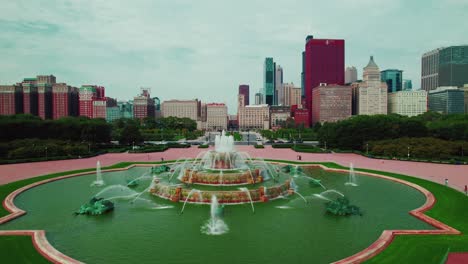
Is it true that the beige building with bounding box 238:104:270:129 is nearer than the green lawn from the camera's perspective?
No

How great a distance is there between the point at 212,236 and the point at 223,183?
8061mm

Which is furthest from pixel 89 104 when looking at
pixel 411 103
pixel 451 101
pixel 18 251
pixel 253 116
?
pixel 451 101

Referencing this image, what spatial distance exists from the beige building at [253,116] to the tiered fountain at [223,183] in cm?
15103

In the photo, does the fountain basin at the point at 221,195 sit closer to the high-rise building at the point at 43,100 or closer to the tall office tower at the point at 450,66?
the high-rise building at the point at 43,100

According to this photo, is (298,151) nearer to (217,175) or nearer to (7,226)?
(217,175)

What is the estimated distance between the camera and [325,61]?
143875mm

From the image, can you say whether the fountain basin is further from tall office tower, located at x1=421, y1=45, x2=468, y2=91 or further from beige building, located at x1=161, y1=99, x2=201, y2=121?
tall office tower, located at x1=421, y1=45, x2=468, y2=91

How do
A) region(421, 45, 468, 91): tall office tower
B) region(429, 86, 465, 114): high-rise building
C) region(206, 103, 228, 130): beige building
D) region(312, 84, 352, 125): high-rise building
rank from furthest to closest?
region(421, 45, 468, 91): tall office tower → region(206, 103, 228, 130): beige building → region(429, 86, 465, 114): high-rise building → region(312, 84, 352, 125): high-rise building

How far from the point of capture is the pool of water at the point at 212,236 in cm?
1159

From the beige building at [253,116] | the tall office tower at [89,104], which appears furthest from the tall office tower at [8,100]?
the beige building at [253,116]

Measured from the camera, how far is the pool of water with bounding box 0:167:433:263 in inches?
456

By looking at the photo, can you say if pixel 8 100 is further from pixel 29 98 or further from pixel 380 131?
pixel 380 131

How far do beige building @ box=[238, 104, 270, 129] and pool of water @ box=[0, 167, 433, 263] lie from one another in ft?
512

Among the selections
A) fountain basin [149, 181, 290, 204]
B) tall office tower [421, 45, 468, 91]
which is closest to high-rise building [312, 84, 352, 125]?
tall office tower [421, 45, 468, 91]
